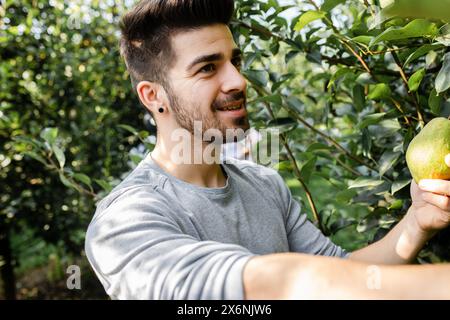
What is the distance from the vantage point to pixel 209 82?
1.39 metres

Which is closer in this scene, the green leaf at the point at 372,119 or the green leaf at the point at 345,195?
the green leaf at the point at 372,119

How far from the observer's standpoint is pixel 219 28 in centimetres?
146

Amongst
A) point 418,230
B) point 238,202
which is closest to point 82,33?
point 238,202

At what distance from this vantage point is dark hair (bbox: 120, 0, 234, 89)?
1.46 metres

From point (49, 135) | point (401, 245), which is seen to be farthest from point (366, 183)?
point (49, 135)

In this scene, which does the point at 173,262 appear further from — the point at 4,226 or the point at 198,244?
the point at 4,226

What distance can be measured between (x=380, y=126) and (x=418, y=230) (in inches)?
13.2

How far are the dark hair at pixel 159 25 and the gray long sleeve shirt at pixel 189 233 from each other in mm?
348

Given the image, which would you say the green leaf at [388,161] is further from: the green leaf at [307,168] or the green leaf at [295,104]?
the green leaf at [295,104]

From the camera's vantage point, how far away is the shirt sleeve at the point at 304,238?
4.94ft

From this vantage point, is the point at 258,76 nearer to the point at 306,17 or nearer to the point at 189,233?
the point at 306,17

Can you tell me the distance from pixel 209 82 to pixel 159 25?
297 mm

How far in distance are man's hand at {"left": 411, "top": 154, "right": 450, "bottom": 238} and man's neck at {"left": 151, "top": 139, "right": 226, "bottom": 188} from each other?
545mm

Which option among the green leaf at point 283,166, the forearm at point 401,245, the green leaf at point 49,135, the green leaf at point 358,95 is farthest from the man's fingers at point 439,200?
the green leaf at point 49,135
